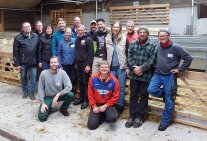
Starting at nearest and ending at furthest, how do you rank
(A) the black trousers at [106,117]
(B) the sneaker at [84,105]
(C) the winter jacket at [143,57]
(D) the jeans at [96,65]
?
(C) the winter jacket at [143,57], (A) the black trousers at [106,117], (D) the jeans at [96,65], (B) the sneaker at [84,105]

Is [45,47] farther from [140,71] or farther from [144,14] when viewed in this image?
[144,14]

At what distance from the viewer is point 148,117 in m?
4.64

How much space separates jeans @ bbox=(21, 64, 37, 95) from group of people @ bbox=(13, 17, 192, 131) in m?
0.46

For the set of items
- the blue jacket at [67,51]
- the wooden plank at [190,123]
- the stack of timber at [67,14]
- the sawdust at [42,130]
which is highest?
the stack of timber at [67,14]

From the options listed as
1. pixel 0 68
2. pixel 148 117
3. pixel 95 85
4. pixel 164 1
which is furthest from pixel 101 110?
pixel 164 1

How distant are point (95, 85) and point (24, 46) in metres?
2.11

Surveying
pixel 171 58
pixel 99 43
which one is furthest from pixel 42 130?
pixel 171 58

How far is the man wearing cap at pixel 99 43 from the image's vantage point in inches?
188

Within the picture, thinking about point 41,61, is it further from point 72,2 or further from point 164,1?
point 72,2

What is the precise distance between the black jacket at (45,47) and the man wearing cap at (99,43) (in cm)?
119

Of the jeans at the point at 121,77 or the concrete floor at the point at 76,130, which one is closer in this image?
the concrete floor at the point at 76,130

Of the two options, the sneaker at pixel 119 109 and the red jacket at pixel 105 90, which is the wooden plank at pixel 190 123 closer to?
the sneaker at pixel 119 109

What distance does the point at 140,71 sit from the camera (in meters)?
4.17

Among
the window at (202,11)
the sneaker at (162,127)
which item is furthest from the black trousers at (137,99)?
the window at (202,11)
